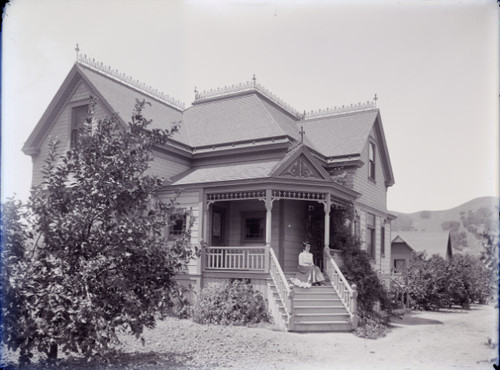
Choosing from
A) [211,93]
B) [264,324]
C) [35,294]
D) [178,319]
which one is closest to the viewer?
[35,294]

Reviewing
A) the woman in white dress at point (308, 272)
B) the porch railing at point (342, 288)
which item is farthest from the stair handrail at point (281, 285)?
the porch railing at point (342, 288)

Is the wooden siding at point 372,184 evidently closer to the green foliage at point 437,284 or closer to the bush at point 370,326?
the green foliage at point 437,284

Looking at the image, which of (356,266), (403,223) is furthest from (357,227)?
(403,223)

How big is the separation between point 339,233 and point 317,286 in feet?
11.8

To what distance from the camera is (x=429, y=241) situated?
56.8 m

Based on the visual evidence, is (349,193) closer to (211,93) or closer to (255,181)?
(255,181)

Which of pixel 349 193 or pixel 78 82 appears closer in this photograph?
pixel 349 193

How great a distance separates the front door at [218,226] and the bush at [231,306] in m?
3.75

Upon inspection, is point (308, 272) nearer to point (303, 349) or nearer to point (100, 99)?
point (303, 349)

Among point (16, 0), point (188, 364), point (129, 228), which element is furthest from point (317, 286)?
point (16, 0)

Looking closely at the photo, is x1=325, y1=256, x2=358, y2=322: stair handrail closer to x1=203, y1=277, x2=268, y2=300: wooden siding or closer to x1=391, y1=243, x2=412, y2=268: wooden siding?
x1=203, y1=277, x2=268, y2=300: wooden siding

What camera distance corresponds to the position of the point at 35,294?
8258 millimetres

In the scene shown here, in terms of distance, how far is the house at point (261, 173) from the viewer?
16.0m

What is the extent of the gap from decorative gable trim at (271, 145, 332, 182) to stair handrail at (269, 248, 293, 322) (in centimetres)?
279
